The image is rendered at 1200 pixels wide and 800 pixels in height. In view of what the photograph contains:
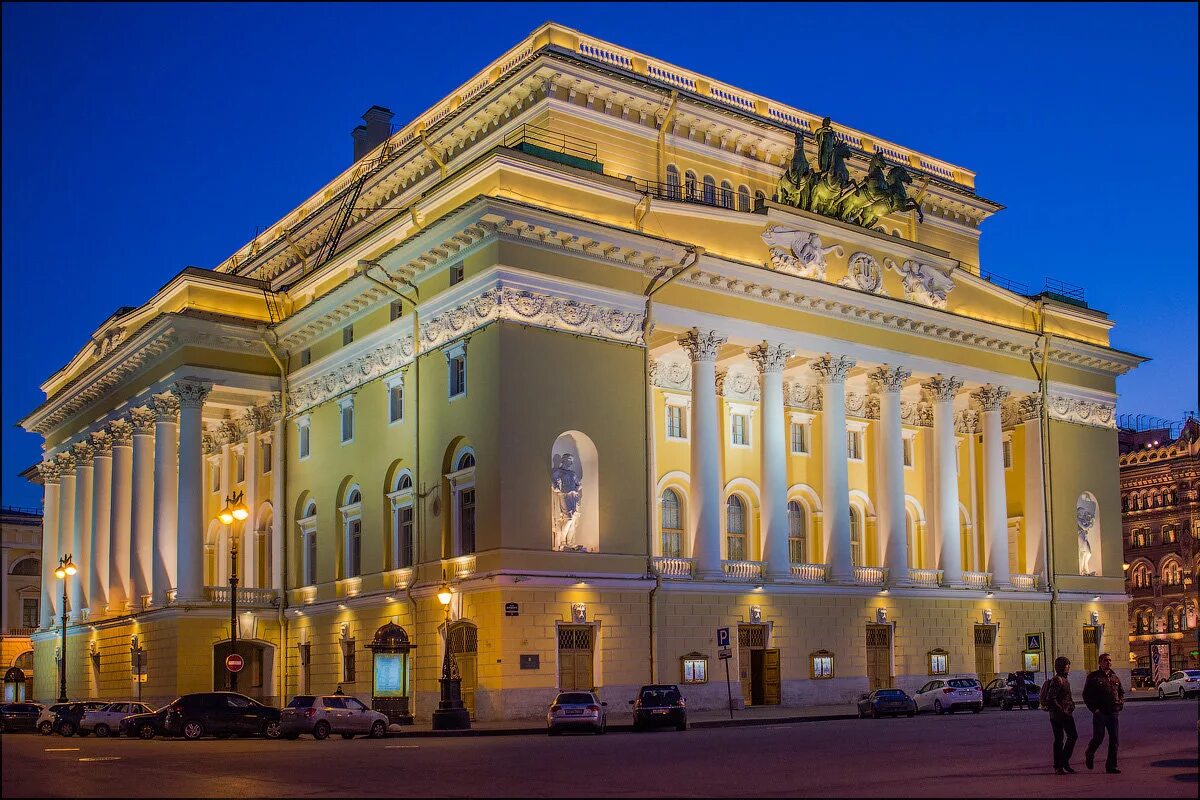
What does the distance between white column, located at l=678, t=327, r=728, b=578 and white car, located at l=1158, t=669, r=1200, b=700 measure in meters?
20.2

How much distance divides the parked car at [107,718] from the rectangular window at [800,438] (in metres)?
24.1

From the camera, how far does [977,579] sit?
170ft

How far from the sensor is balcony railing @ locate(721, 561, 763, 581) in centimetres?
4388

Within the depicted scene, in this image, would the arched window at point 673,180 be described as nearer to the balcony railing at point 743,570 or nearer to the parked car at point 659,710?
the balcony railing at point 743,570

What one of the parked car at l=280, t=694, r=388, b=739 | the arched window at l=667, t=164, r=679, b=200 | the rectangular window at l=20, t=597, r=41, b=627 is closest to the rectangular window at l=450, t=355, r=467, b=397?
the parked car at l=280, t=694, r=388, b=739

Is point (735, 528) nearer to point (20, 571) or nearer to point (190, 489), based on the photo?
point (190, 489)

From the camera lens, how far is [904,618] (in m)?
48.6

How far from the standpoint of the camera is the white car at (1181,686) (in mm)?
51250

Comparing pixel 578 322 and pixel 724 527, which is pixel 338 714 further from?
pixel 724 527

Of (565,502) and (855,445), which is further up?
(855,445)

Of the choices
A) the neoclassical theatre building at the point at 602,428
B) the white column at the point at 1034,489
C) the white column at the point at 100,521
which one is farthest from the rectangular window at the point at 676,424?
the white column at the point at 100,521

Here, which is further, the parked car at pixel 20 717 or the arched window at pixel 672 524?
the arched window at pixel 672 524

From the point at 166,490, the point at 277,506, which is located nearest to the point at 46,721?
the point at 166,490

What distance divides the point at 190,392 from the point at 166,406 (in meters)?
1.51
